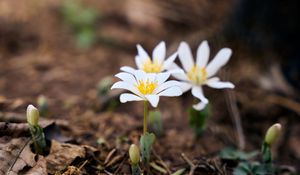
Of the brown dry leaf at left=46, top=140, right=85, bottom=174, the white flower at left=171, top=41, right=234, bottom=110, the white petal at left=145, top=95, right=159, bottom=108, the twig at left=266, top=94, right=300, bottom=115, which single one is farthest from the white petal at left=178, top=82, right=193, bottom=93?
the twig at left=266, top=94, right=300, bottom=115

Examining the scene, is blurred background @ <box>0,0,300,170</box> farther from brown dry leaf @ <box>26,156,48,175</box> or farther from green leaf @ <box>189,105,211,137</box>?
brown dry leaf @ <box>26,156,48,175</box>

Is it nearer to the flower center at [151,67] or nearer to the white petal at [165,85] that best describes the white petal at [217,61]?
the flower center at [151,67]

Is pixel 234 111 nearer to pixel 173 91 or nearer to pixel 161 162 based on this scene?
pixel 161 162

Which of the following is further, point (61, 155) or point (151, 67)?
point (151, 67)

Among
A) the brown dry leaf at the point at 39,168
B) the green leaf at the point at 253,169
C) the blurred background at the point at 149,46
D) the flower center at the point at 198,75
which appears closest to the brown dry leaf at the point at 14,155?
the brown dry leaf at the point at 39,168

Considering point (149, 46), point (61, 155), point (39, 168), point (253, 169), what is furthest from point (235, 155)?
point (149, 46)

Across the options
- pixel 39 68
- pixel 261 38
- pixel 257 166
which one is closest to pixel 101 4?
pixel 39 68
